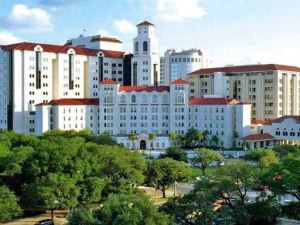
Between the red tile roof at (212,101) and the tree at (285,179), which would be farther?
the red tile roof at (212,101)

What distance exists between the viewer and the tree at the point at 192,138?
80625 millimetres

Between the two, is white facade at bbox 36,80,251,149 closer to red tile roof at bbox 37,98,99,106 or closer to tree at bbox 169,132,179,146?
red tile roof at bbox 37,98,99,106

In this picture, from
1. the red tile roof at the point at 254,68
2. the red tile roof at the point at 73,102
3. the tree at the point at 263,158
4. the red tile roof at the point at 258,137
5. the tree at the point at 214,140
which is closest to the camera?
the tree at the point at 263,158

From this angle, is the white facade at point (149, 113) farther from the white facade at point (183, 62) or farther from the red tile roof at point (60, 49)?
the white facade at point (183, 62)

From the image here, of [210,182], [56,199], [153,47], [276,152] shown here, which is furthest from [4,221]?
[153,47]

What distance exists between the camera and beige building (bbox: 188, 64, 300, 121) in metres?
91.1

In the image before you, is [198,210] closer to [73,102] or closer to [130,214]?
[130,214]

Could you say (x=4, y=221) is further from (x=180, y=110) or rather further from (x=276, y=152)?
(x=180, y=110)

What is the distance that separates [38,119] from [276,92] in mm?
36942

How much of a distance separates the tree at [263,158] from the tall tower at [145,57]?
111 ft

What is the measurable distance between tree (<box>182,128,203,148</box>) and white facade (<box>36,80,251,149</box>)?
9.45ft

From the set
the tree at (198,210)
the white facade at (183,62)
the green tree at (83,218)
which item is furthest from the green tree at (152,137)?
the green tree at (83,218)

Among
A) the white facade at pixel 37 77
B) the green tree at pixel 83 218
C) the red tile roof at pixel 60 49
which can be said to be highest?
the red tile roof at pixel 60 49

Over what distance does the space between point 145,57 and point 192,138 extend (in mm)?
19924
